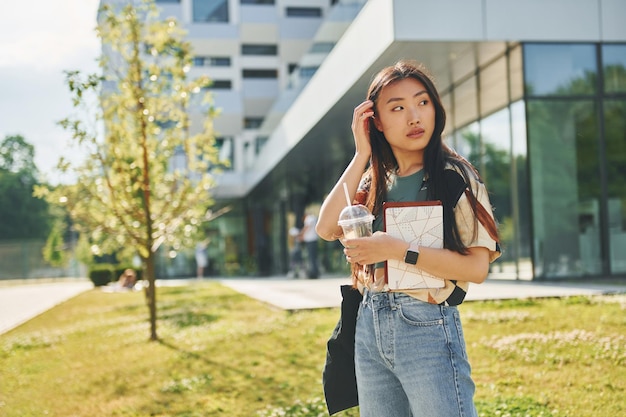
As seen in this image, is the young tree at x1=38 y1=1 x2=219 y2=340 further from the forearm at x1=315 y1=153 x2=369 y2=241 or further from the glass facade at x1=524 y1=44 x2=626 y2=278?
the forearm at x1=315 y1=153 x2=369 y2=241

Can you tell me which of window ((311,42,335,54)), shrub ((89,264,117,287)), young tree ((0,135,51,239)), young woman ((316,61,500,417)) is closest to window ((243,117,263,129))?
shrub ((89,264,117,287))

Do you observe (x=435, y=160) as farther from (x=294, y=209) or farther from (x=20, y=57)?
(x=294, y=209)

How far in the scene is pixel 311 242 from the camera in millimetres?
19547

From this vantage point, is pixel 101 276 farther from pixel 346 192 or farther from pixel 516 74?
pixel 346 192

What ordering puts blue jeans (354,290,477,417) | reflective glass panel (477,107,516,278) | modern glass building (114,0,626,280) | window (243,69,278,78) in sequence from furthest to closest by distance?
window (243,69,278,78) < reflective glass panel (477,107,516,278) < modern glass building (114,0,626,280) < blue jeans (354,290,477,417)

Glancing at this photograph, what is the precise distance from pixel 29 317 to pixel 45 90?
22.3ft

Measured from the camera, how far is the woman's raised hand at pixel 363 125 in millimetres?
2506

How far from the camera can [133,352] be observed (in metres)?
8.52

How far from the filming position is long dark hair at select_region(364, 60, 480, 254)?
226cm

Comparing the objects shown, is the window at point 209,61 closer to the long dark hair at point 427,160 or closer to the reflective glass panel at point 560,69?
the reflective glass panel at point 560,69

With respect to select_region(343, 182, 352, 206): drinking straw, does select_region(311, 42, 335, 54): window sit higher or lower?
higher

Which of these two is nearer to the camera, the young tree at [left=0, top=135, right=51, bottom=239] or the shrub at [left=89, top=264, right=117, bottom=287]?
the shrub at [left=89, top=264, right=117, bottom=287]

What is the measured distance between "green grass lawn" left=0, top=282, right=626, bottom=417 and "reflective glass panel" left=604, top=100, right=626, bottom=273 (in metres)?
4.18

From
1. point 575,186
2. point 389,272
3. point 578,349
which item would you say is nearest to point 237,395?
point 578,349
